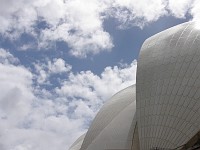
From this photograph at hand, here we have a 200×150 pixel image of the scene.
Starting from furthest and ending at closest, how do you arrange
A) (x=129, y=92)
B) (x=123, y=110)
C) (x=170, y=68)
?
(x=129, y=92)
(x=123, y=110)
(x=170, y=68)

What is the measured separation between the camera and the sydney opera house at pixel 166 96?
88.5 feet

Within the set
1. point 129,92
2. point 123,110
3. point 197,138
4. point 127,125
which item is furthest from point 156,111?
point 129,92

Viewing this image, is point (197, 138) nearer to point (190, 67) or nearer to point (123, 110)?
point (190, 67)

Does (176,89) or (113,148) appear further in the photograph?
(113,148)

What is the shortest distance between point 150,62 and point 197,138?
6.32 meters

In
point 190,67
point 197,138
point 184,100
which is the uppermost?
point 190,67

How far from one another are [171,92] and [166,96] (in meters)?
0.41

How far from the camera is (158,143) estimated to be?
27.4m

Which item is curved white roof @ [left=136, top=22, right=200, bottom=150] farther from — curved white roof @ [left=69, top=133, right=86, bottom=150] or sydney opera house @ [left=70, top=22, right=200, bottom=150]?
curved white roof @ [left=69, top=133, right=86, bottom=150]

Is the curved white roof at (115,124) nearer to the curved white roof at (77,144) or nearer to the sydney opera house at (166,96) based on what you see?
the sydney opera house at (166,96)

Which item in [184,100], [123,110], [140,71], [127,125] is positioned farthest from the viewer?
[123,110]

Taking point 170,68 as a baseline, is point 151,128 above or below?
below

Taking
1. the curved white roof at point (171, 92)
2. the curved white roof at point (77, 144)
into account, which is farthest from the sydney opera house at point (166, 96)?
the curved white roof at point (77, 144)

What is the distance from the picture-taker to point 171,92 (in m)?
27.9
